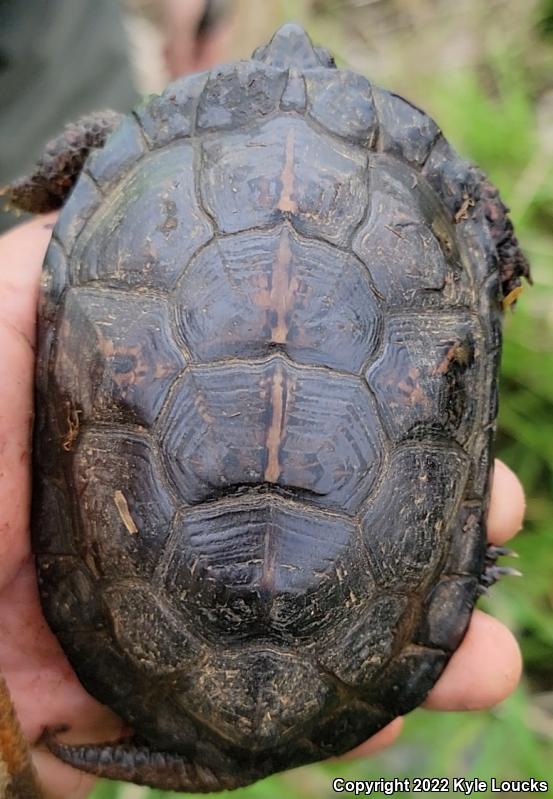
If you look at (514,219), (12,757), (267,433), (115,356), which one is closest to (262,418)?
(267,433)

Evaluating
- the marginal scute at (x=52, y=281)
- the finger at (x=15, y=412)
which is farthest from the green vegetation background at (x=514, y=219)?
the marginal scute at (x=52, y=281)

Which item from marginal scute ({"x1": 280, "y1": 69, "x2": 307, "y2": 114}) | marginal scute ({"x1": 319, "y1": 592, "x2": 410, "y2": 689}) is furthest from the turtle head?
marginal scute ({"x1": 319, "y1": 592, "x2": 410, "y2": 689})

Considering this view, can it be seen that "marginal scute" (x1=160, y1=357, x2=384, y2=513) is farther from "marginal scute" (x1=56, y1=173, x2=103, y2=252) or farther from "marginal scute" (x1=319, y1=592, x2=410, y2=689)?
"marginal scute" (x1=56, y1=173, x2=103, y2=252)

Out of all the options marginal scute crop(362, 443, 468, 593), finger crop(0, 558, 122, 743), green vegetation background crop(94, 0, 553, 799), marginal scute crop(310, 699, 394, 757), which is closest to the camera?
marginal scute crop(362, 443, 468, 593)

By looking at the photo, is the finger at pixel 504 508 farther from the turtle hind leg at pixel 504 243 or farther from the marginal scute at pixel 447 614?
the turtle hind leg at pixel 504 243

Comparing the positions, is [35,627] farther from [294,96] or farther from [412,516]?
[294,96]

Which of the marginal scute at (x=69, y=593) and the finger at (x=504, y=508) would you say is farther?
the finger at (x=504, y=508)
